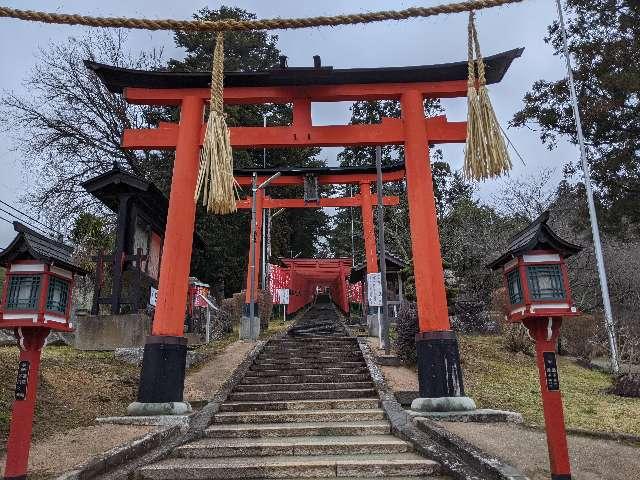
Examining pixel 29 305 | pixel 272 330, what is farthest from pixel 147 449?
pixel 272 330

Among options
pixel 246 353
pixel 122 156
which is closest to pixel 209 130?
pixel 246 353

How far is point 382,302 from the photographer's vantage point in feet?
37.5

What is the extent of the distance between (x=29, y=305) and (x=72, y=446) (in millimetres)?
1877

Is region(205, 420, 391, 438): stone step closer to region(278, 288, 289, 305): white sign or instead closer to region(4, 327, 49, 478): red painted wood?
region(4, 327, 49, 478): red painted wood

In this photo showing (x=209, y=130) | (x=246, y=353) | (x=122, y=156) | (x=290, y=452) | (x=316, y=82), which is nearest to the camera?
(x=209, y=130)

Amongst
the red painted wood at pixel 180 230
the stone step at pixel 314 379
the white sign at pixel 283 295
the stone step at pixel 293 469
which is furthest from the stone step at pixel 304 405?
the white sign at pixel 283 295

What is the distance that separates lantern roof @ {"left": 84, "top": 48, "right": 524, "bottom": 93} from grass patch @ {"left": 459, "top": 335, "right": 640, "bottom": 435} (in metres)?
5.37

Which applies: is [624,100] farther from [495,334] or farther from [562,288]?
[562,288]

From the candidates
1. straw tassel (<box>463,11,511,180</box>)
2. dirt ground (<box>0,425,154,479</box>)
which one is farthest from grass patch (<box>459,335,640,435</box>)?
dirt ground (<box>0,425,154,479</box>)

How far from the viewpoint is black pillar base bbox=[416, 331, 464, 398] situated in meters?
6.73

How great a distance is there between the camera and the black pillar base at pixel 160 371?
6.62 meters

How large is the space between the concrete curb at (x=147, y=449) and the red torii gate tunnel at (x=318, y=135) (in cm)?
56

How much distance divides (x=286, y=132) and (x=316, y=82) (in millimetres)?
931

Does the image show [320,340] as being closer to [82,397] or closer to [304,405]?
[304,405]
